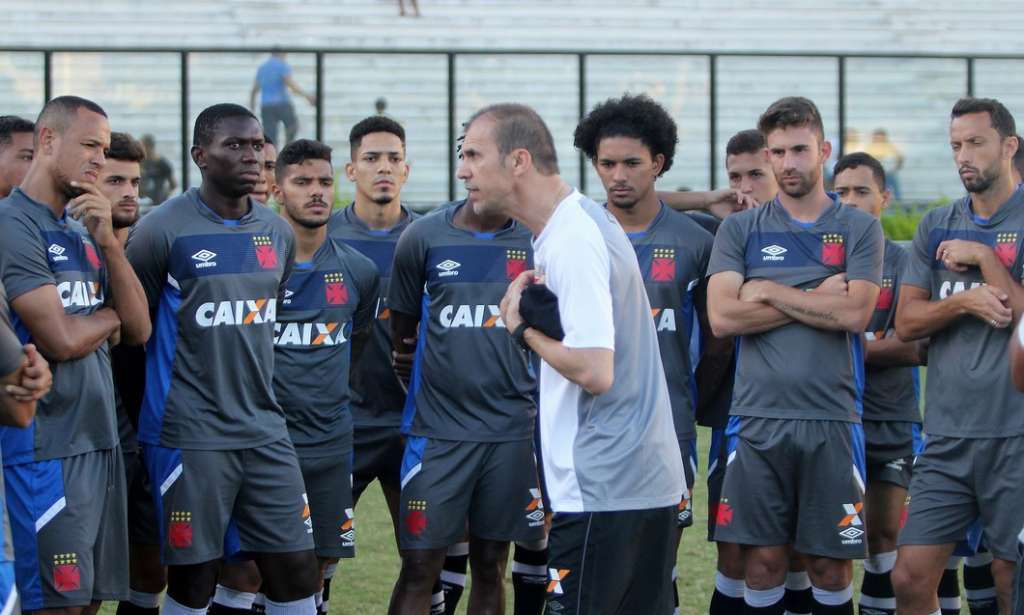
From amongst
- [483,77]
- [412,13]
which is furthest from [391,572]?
[412,13]

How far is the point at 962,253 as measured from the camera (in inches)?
250

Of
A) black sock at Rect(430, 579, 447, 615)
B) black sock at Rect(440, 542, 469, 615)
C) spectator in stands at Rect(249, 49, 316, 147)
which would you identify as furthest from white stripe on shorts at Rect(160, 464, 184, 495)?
spectator in stands at Rect(249, 49, 316, 147)

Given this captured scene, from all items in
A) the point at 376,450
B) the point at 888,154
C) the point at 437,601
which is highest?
the point at 888,154

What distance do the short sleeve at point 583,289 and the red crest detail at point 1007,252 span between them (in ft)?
8.22

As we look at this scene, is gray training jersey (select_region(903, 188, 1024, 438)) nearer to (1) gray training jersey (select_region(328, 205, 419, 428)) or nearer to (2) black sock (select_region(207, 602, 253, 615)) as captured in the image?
(1) gray training jersey (select_region(328, 205, 419, 428))

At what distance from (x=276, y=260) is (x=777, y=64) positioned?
12.5 metres

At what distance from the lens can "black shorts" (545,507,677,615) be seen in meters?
4.81

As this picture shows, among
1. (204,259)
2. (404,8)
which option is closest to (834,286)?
(204,259)

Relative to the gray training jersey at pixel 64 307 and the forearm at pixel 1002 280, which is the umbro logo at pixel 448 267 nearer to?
the gray training jersey at pixel 64 307

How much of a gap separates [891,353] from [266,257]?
121 inches

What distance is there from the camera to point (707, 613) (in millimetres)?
7859

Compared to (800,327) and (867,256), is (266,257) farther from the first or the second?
(867,256)

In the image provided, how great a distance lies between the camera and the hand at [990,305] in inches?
243

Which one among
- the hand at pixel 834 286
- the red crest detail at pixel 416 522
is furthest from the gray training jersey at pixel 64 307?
the hand at pixel 834 286
